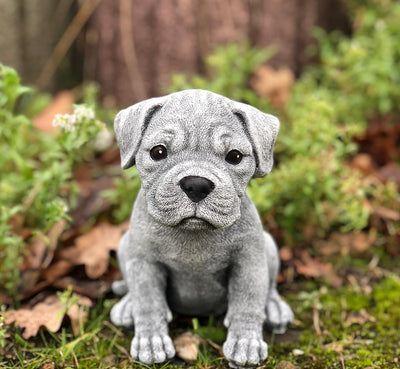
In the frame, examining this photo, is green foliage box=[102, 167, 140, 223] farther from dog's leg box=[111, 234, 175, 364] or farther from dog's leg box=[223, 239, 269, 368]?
dog's leg box=[223, 239, 269, 368]

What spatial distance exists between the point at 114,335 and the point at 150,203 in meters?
1.06

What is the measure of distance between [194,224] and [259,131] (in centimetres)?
56

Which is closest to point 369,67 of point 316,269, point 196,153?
point 316,269

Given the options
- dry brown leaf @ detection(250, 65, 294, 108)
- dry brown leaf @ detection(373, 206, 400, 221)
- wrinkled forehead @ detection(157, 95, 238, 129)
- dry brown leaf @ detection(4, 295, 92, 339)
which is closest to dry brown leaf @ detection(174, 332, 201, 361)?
dry brown leaf @ detection(4, 295, 92, 339)

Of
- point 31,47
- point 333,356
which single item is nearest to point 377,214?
point 333,356

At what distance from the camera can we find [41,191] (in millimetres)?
3840

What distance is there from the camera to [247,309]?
9.83 feet

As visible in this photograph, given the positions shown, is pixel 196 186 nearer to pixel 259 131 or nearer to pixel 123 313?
pixel 259 131

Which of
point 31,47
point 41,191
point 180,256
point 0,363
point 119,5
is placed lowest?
point 0,363

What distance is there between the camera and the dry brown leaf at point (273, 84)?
5.86 m

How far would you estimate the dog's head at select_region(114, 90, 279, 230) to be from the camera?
260cm

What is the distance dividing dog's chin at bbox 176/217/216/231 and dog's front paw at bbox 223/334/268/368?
68 cm

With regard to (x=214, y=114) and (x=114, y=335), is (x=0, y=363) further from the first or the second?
(x=214, y=114)

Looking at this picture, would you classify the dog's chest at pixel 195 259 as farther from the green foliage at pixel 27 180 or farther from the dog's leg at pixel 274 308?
the green foliage at pixel 27 180
